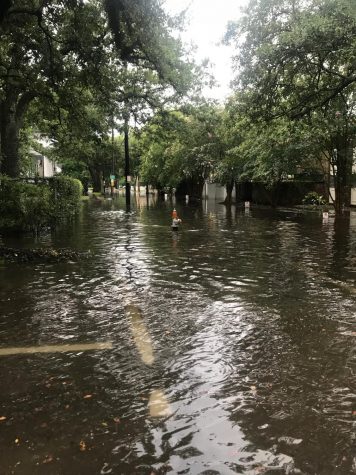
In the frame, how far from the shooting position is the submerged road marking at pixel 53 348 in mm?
5254

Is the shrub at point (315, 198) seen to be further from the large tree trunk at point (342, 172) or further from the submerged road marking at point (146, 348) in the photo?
the submerged road marking at point (146, 348)

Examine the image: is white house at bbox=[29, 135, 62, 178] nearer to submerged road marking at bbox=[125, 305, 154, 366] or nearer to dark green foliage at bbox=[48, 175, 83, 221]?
dark green foliage at bbox=[48, 175, 83, 221]

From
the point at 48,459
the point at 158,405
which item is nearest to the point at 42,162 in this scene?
the point at 158,405

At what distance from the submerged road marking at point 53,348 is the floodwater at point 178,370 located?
0.03 meters

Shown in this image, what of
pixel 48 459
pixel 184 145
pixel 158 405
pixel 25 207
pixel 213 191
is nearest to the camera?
pixel 48 459

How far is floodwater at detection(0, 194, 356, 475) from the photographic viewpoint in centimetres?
330

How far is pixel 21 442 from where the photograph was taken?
3436mm

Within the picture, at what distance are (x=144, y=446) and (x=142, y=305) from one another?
3832 mm

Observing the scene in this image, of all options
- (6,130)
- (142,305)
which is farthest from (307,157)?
(142,305)

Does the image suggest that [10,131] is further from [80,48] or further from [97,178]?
[97,178]

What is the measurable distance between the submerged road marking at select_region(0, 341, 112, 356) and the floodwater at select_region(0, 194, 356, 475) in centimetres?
3

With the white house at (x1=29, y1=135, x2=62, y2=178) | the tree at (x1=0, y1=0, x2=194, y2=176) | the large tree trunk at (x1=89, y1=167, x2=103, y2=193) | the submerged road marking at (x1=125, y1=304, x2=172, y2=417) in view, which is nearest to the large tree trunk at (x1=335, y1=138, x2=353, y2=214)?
the tree at (x1=0, y1=0, x2=194, y2=176)

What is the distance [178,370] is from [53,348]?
158cm

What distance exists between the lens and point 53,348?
17.5 ft
